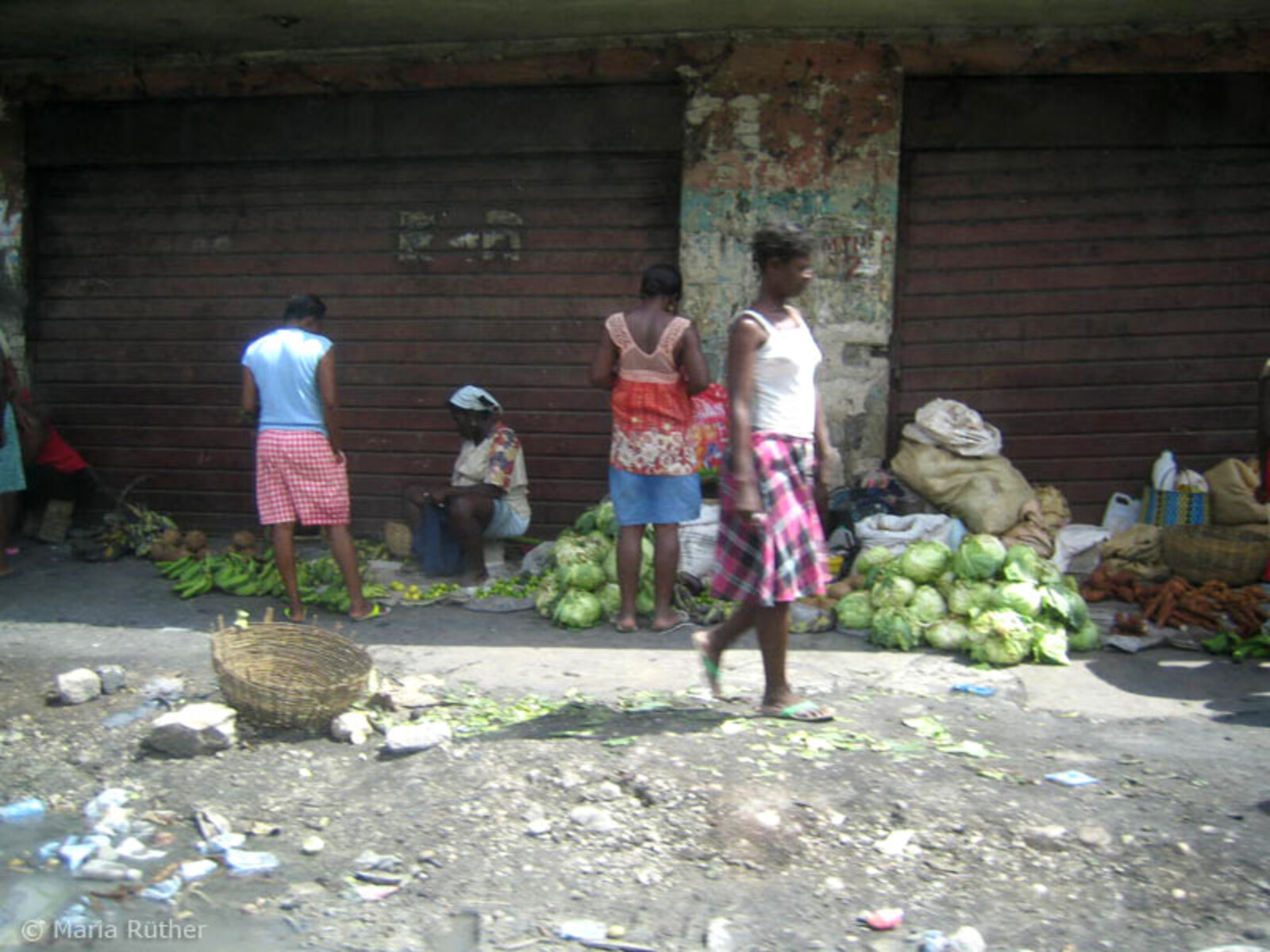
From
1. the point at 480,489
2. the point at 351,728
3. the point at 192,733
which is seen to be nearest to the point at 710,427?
the point at 480,489

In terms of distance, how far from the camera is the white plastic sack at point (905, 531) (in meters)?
6.47

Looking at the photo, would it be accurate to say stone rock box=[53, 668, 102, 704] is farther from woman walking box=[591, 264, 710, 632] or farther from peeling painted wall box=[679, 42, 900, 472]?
peeling painted wall box=[679, 42, 900, 472]

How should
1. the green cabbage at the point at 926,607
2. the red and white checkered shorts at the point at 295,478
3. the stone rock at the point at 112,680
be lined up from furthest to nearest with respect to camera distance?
the red and white checkered shorts at the point at 295,478 → the green cabbage at the point at 926,607 → the stone rock at the point at 112,680

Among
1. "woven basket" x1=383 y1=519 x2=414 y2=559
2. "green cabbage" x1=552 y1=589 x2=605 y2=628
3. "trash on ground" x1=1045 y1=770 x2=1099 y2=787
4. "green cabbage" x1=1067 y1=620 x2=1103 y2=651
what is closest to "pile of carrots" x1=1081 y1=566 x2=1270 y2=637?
"green cabbage" x1=1067 y1=620 x2=1103 y2=651

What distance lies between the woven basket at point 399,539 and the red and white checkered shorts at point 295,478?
1.52m

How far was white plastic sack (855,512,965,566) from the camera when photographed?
21.2 feet

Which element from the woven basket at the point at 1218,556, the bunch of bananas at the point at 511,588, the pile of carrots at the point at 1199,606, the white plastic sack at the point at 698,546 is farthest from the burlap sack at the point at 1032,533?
the bunch of bananas at the point at 511,588

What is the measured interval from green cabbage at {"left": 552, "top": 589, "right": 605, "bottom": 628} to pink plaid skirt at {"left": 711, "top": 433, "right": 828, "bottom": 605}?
6.19ft

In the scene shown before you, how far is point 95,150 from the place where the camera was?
8.06 meters

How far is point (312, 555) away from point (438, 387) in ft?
4.56

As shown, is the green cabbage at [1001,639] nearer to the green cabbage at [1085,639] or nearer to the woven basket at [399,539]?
the green cabbage at [1085,639]

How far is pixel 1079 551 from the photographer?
6.85 metres

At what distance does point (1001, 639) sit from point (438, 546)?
3.39 metres

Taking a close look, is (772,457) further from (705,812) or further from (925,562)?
(925,562)
